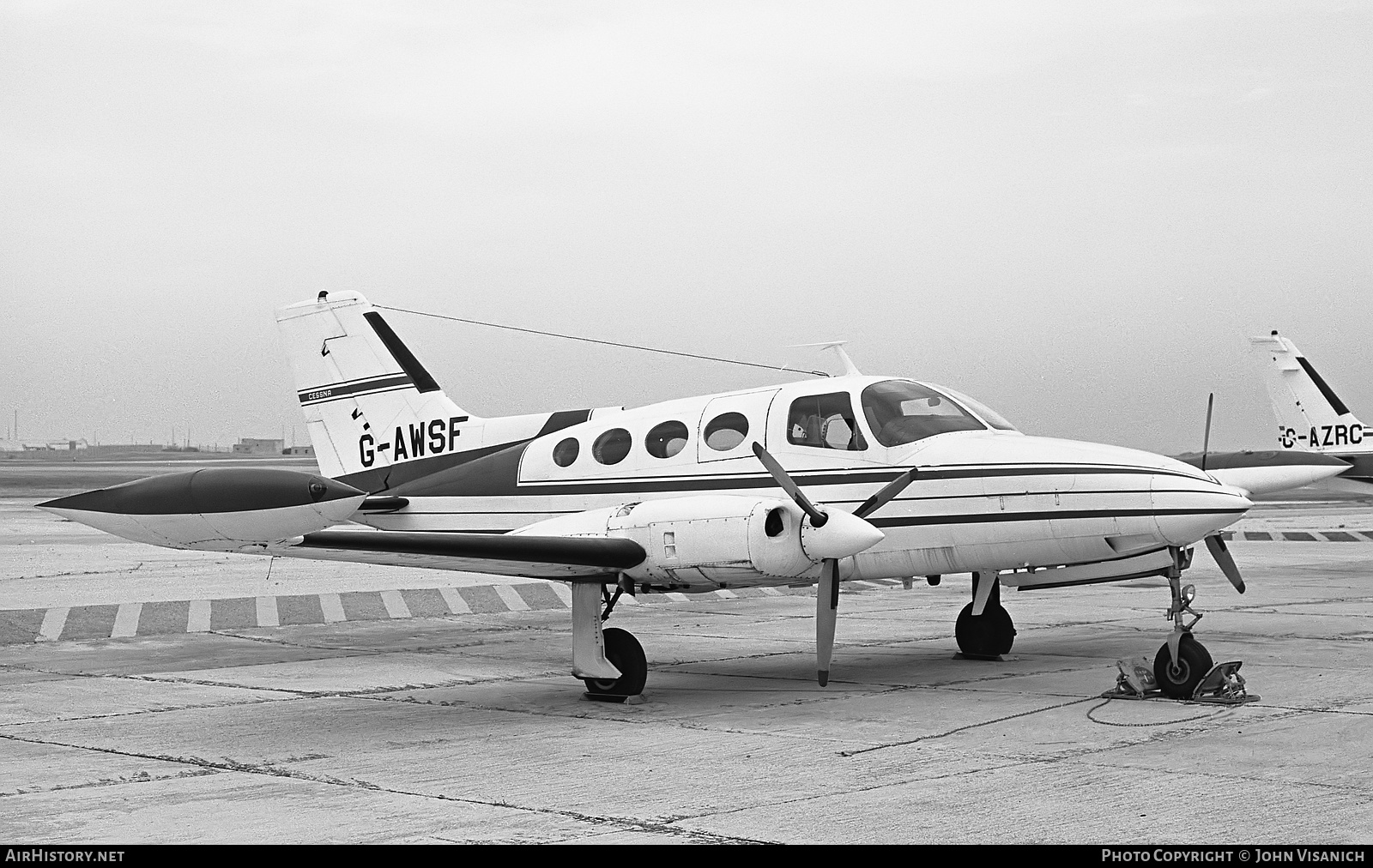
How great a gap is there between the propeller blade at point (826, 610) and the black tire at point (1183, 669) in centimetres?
264

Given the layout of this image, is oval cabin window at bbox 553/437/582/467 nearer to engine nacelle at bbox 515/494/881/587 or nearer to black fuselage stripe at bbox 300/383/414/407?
engine nacelle at bbox 515/494/881/587

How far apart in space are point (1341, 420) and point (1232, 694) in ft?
94.2

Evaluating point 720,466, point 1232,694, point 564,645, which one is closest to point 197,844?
point 720,466

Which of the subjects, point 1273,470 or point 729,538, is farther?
point 1273,470

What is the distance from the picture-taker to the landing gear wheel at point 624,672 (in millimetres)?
11422

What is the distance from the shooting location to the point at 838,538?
1065 cm

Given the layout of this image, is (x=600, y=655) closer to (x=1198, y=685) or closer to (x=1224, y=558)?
(x=1198, y=685)

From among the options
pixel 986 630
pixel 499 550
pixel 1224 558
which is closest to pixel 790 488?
pixel 499 550

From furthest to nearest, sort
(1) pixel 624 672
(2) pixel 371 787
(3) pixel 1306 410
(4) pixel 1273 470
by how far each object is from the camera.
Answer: (3) pixel 1306 410, (4) pixel 1273 470, (1) pixel 624 672, (2) pixel 371 787

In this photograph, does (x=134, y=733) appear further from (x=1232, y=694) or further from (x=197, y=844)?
(x=1232, y=694)

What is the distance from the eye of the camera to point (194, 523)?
9539 mm

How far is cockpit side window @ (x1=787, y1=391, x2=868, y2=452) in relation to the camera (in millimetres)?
12328

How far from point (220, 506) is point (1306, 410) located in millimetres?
33902

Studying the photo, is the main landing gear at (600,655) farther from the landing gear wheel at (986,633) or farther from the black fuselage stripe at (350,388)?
the black fuselage stripe at (350,388)
